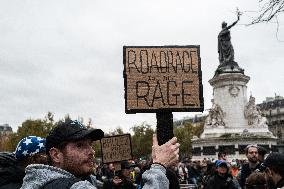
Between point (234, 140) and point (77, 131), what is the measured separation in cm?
3543

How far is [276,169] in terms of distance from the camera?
14.1ft

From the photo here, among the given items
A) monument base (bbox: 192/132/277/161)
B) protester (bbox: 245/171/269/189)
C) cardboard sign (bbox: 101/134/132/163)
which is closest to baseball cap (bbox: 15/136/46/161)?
protester (bbox: 245/171/269/189)

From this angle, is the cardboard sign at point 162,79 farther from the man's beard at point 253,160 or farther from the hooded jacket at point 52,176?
the man's beard at point 253,160

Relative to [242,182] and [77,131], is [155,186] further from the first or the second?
[242,182]

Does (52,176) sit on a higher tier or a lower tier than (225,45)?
lower

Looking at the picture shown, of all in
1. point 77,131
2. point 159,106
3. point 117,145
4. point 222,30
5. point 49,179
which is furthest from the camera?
point 222,30

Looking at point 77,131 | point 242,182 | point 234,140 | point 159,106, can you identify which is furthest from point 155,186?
point 234,140

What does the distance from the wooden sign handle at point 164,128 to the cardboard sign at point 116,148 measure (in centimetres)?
516

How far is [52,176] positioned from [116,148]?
6.52m

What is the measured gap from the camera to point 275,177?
4.31 metres

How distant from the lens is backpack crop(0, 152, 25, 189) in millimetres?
3568

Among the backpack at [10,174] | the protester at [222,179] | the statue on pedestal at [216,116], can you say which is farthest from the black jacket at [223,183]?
the statue on pedestal at [216,116]

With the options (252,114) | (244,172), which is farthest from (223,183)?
(252,114)

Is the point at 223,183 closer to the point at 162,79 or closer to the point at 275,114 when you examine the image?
the point at 162,79
